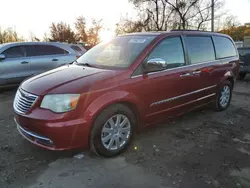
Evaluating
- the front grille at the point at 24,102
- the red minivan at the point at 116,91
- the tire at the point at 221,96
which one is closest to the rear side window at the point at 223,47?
the red minivan at the point at 116,91

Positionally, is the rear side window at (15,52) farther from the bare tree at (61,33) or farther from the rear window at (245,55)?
the bare tree at (61,33)

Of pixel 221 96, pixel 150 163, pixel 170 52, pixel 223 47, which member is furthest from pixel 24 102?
pixel 223 47

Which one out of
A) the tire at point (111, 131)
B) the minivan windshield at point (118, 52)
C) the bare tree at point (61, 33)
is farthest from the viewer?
the bare tree at point (61, 33)

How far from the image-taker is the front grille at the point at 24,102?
268cm

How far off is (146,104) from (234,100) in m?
4.01

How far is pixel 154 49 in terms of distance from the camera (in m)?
3.34

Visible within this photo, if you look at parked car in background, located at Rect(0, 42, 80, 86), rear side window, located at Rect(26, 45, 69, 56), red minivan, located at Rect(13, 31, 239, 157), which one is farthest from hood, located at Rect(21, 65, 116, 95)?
rear side window, located at Rect(26, 45, 69, 56)

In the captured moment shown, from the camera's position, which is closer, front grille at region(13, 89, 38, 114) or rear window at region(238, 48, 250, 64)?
front grille at region(13, 89, 38, 114)

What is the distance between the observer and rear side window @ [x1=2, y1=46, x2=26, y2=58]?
6.51 meters

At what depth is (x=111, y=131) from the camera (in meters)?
2.96

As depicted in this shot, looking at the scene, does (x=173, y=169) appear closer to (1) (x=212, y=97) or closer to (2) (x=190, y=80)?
(2) (x=190, y=80)

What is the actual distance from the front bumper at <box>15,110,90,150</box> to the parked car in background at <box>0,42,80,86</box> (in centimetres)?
391

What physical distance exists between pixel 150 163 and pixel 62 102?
4.53ft

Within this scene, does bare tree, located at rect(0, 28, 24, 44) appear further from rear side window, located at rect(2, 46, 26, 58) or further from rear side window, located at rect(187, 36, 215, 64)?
rear side window, located at rect(187, 36, 215, 64)
